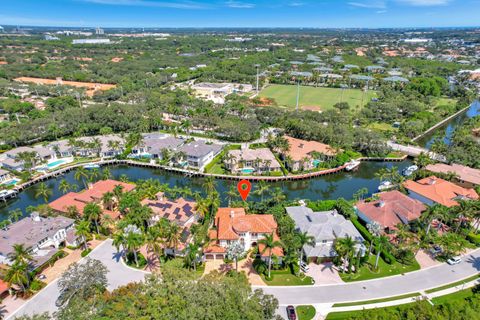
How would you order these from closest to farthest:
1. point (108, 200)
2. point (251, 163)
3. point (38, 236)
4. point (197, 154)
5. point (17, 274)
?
point (17, 274) < point (38, 236) < point (108, 200) < point (251, 163) < point (197, 154)

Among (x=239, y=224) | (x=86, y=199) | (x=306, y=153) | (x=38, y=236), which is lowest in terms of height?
(x=86, y=199)

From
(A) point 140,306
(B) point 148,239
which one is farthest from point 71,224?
(A) point 140,306

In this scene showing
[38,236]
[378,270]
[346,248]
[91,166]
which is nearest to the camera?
[346,248]

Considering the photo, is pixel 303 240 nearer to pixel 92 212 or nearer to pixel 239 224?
pixel 239 224

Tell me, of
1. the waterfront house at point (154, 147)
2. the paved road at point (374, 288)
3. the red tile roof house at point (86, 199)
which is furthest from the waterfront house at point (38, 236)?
the waterfront house at point (154, 147)

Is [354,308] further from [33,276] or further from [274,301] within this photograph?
[33,276]

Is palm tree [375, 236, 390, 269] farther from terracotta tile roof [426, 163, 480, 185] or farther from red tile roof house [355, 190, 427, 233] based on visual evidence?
terracotta tile roof [426, 163, 480, 185]

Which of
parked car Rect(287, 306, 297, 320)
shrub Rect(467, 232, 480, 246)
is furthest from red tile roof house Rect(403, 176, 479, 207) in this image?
parked car Rect(287, 306, 297, 320)

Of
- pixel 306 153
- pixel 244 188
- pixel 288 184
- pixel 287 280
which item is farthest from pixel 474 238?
pixel 244 188
